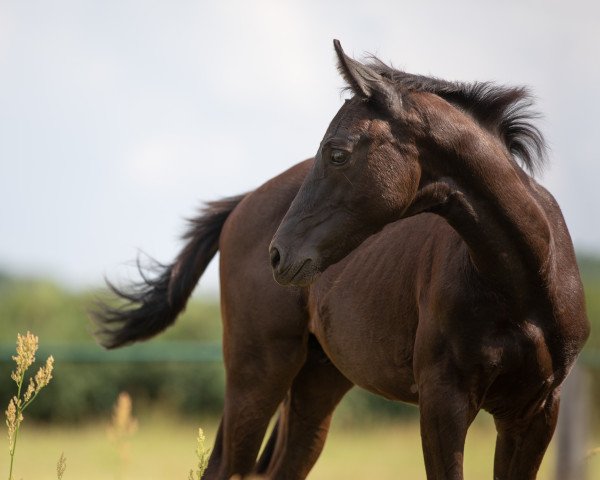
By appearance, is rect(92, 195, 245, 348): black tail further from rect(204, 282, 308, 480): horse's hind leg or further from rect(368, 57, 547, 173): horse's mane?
rect(368, 57, 547, 173): horse's mane

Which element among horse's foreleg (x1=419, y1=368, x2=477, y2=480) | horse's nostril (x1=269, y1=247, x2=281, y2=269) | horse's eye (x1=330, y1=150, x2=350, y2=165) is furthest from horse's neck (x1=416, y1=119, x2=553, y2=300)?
horse's nostril (x1=269, y1=247, x2=281, y2=269)

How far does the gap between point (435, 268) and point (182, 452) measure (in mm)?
9208

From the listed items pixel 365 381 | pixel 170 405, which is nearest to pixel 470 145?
pixel 365 381

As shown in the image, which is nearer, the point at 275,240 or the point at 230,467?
the point at 275,240

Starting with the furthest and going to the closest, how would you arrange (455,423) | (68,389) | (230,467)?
(68,389), (230,467), (455,423)

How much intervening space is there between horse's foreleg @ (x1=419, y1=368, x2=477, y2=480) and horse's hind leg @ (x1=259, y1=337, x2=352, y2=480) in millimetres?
1499

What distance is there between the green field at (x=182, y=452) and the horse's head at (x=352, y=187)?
5799 mm

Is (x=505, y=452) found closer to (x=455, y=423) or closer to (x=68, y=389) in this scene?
(x=455, y=423)

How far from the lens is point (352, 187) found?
3764mm

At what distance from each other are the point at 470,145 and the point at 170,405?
11.9 meters

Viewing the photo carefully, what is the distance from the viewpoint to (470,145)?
156 inches

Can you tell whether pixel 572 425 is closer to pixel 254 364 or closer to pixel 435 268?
pixel 254 364

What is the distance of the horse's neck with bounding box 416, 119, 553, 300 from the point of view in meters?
3.93

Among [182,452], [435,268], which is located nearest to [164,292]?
[435,268]
